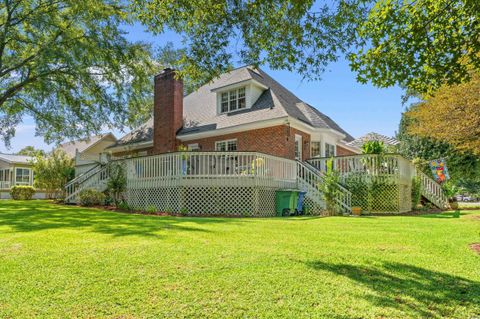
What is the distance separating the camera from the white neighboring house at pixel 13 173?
36.3m

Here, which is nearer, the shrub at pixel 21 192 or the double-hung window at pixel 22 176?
the shrub at pixel 21 192

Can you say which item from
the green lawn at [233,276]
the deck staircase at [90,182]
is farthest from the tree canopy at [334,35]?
the deck staircase at [90,182]

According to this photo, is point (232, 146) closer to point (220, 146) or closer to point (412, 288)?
point (220, 146)

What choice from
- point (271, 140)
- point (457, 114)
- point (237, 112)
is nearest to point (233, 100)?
point (237, 112)

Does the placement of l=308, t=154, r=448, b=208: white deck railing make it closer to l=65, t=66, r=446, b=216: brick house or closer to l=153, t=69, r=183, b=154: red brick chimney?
l=65, t=66, r=446, b=216: brick house

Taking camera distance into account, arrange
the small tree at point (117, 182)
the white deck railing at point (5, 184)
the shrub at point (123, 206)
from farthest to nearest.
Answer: the white deck railing at point (5, 184)
the small tree at point (117, 182)
the shrub at point (123, 206)

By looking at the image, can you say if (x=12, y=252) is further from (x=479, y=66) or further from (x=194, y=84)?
(x=479, y=66)

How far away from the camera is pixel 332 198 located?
1339cm

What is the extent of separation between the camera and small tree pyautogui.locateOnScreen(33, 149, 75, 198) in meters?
24.4

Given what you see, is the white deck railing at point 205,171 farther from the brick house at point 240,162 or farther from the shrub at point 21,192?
the shrub at point 21,192

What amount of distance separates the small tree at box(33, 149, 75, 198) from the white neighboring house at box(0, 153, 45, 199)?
13178 millimetres

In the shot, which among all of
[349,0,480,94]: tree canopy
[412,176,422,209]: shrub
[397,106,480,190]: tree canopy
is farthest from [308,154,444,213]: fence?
[397,106,480,190]: tree canopy

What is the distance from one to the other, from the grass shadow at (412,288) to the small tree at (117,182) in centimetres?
1286

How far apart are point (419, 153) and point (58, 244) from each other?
102 feet
